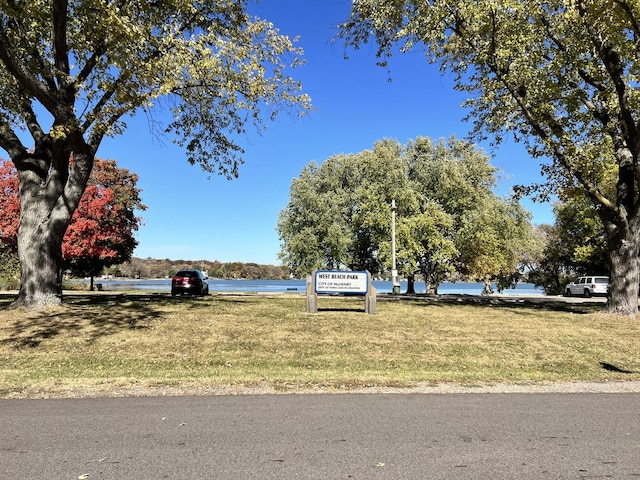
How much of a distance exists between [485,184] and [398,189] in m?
7.37

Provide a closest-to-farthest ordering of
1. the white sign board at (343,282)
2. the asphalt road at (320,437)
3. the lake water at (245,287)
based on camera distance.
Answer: the asphalt road at (320,437) → the white sign board at (343,282) → the lake water at (245,287)

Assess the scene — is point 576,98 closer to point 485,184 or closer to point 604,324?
point 604,324

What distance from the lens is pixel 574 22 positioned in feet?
44.1

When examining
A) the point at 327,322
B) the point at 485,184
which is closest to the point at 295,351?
the point at 327,322

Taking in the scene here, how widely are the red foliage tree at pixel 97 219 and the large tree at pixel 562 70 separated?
890 inches

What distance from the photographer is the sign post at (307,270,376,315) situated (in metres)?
14.3

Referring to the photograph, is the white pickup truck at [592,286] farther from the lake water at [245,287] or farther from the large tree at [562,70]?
the large tree at [562,70]

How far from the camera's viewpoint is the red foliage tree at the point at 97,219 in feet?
95.3

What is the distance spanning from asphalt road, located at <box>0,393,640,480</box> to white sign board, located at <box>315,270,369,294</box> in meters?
7.99

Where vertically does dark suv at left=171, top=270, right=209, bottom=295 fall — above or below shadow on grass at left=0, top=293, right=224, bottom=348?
above

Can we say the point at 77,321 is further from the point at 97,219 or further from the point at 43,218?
the point at 97,219

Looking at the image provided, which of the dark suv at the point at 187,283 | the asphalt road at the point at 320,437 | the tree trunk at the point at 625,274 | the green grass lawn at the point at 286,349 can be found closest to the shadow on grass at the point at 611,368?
the green grass lawn at the point at 286,349

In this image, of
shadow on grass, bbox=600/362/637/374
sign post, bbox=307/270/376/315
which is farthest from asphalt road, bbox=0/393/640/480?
sign post, bbox=307/270/376/315

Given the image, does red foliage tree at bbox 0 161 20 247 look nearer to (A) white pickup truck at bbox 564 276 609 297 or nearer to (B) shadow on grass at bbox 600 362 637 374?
(B) shadow on grass at bbox 600 362 637 374
